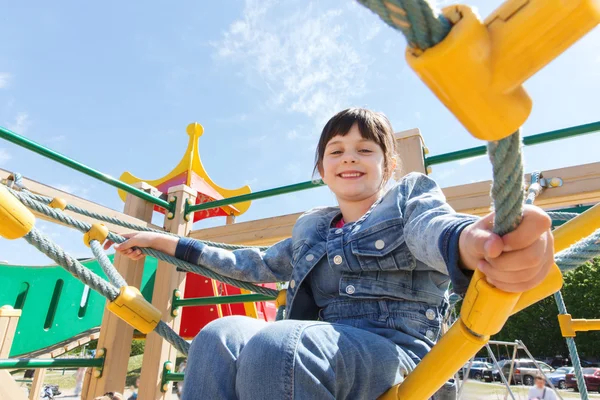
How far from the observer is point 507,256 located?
446 millimetres

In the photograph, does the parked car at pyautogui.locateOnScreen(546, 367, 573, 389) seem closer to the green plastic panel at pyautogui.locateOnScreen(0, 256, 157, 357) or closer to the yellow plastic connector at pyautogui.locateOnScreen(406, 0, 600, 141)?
the green plastic panel at pyautogui.locateOnScreen(0, 256, 157, 357)

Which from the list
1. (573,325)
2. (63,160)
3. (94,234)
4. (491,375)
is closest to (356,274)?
(94,234)

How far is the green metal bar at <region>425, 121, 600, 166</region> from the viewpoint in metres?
1.32

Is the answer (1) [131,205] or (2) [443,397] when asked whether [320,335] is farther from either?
(1) [131,205]

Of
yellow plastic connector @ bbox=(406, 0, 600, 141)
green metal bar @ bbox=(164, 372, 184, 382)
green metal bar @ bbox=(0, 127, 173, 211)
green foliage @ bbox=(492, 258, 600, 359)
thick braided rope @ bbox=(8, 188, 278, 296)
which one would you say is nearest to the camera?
yellow plastic connector @ bbox=(406, 0, 600, 141)

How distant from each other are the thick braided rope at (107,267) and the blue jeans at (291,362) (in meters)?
0.43

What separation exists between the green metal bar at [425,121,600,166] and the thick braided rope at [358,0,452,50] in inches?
41.9

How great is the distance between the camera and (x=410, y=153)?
146 cm

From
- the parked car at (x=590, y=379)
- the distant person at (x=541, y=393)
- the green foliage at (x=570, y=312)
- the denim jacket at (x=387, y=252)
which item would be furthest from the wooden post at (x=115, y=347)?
the green foliage at (x=570, y=312)

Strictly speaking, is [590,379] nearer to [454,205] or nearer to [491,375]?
[491,375]

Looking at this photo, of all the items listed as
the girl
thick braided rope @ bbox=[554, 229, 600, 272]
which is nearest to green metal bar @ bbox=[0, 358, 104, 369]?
the girl

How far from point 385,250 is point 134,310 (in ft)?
1.98

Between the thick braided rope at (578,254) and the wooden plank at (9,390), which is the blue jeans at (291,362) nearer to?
the thick braided rope at (578,254)

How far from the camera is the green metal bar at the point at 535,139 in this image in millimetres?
1320
